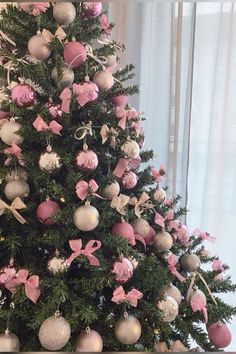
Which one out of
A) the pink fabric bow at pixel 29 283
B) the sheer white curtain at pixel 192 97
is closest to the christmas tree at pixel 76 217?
the pink fabric bow at pixel 29 283

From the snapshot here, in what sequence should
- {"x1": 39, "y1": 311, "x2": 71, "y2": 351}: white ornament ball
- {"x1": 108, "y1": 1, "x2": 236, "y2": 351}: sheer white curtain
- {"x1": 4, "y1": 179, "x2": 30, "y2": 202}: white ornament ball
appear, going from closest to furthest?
{"x1": 39, "y1": 311, "x2": 71, "y2": 351}: white ornament ball → {"x1": 4, "y1": 179, "x2": 30, "y2": 202}: white ornament ball → {"x1": 108, "y1": 1, "x2": 236, "y2": 351}: sheer white curtain

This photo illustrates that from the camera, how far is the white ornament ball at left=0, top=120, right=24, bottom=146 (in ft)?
2.57

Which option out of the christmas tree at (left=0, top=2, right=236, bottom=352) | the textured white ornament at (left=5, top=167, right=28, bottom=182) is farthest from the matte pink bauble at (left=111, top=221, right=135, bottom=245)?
the textured white ornament at (left=5, top=167, right=28, bottom=182)

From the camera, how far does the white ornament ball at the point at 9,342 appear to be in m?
0.69

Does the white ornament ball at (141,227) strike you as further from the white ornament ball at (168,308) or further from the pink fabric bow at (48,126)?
the pink fabric bow at (48,126)

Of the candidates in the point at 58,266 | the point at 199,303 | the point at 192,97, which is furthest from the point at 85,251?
the point at 192,97

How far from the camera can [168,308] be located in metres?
0.75

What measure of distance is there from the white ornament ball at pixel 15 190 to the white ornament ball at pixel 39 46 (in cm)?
26

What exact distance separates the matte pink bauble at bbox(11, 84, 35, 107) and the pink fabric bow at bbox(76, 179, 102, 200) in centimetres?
20

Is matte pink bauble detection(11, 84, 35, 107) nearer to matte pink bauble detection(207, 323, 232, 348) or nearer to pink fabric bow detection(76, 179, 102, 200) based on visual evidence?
pink fabric bow detection(76, 179, 102, 200)

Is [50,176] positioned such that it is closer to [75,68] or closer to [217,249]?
[75,68]

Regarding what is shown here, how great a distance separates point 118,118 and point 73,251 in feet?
0.98

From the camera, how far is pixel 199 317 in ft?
2.74

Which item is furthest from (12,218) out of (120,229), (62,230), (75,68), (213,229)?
(213,229)
